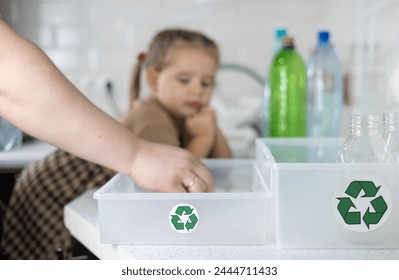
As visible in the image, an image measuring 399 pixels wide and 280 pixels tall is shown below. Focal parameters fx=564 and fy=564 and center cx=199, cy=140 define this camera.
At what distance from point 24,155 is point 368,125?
1.01 meters

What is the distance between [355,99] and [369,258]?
0.77 metres

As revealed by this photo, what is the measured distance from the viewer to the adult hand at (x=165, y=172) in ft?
1.95

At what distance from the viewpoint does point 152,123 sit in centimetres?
112

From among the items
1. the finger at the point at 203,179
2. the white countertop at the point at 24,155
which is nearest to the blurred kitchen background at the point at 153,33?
the white countertop at the point at 24,155

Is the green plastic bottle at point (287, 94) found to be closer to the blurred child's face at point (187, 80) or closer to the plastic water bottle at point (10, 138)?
the blurred child's face at point (187, 80)

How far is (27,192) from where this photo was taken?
1.21m

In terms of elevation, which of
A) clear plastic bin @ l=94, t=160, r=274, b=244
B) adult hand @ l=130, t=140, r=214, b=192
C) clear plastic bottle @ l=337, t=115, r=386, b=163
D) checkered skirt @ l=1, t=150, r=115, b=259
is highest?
clear plastic bottle @ l=337, t=115, r=386, b=163

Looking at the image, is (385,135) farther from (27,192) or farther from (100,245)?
(27,192)

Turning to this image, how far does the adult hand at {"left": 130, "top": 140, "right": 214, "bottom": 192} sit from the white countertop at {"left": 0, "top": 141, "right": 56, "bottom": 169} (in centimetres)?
77

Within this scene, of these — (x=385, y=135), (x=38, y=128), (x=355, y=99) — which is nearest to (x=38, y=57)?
(x=38, y=128)

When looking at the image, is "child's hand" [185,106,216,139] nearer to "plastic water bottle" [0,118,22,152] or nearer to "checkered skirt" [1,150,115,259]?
"checkered skirt" [1,150,115,259]

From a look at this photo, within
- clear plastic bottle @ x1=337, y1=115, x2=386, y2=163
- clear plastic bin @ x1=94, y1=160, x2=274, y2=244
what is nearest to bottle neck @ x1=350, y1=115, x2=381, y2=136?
clear plastic bottle @ x1=337, y1=115, x2=386, y2=163

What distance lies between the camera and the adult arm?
1.77 feet
